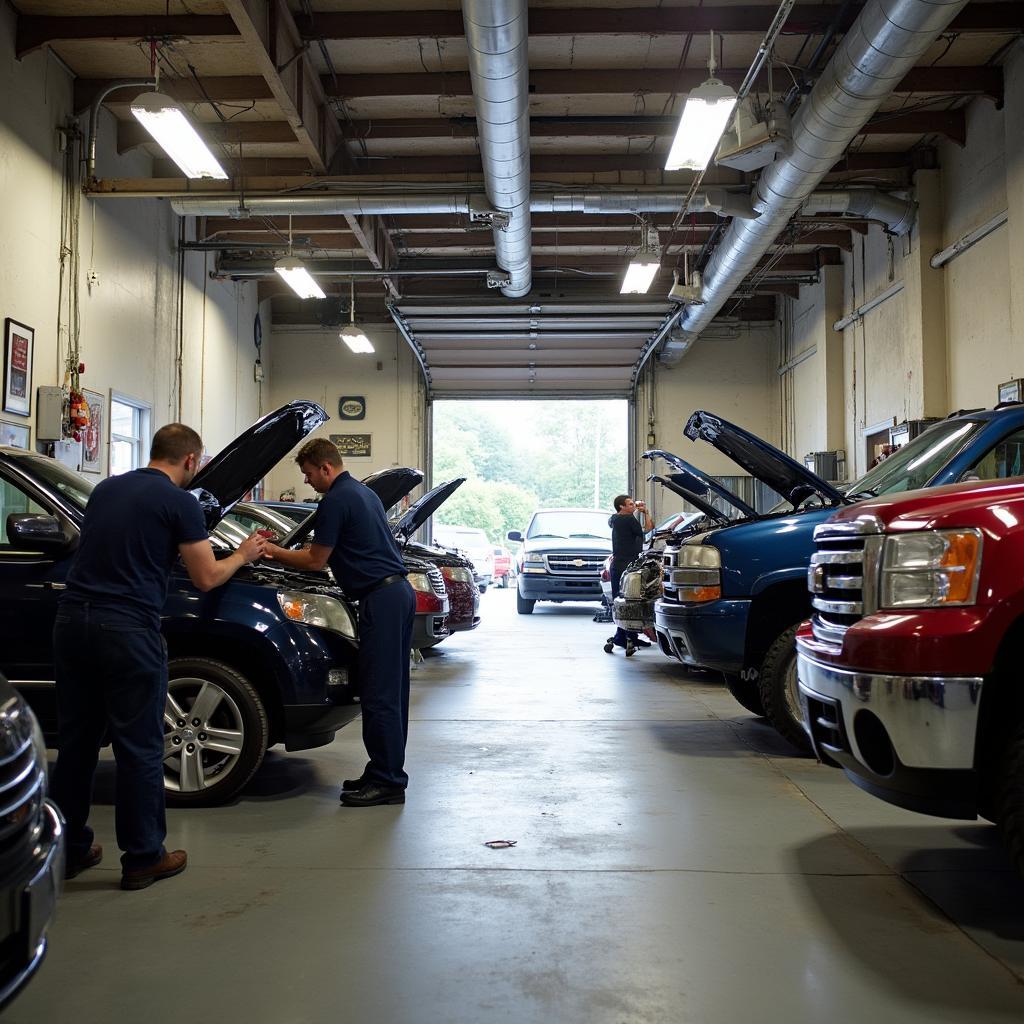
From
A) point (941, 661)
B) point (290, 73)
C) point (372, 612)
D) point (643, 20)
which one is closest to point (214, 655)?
point (372, 612)

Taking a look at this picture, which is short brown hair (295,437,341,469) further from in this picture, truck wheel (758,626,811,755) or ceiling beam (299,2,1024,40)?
ceiling beam (299,2,1024,40)

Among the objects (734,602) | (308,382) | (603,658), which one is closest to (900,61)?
(734,602)

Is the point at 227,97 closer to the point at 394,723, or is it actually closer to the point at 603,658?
the point at 603,658

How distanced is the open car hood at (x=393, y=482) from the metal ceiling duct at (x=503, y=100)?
3.20m

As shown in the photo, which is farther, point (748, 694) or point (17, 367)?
point (17, 367)

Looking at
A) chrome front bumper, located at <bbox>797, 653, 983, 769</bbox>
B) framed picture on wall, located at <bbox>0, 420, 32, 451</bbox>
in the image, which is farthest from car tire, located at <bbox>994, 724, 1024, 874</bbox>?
framed picture on wall, located at <bbox>0, 420, 32, 451</bbox>

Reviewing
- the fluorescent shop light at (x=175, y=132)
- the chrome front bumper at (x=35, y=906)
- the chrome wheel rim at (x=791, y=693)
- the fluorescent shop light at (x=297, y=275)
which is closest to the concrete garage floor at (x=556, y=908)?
the chrome wheel rim at (x=791, y=693)

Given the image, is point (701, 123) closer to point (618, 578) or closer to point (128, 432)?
point (618, 578)

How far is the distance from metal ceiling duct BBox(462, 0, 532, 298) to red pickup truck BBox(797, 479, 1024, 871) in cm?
540

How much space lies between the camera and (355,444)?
70.4ft

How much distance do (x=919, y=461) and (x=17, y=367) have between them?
28.0 feet

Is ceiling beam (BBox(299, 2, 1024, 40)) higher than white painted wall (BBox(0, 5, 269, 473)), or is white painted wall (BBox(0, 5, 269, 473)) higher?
ceiling beam (BBox(299, 2, 1024, 40))

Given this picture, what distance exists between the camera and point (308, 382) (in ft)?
70.4

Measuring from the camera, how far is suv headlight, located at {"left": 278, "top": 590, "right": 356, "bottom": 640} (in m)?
4.76
